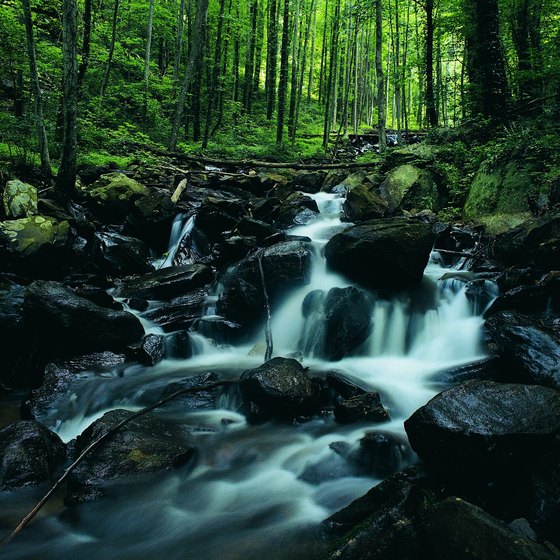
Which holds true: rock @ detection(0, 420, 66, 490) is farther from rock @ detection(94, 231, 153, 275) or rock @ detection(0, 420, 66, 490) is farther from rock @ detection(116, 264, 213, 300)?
rock @ detection(94, 231, 153, 275)

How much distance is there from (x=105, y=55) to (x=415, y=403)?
19.6 metres

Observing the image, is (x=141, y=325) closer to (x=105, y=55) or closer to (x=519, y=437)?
(x=519, y=437)

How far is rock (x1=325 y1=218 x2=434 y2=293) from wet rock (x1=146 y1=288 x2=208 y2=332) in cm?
278

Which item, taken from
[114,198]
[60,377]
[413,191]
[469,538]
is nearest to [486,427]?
[469,538]

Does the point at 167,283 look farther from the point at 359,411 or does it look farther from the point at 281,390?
the point at 359,411

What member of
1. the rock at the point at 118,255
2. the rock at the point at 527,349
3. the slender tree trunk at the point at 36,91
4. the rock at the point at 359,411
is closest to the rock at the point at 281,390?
the rock at the point at 359,411

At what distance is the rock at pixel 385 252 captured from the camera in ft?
22.9

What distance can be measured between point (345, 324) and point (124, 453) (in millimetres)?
3772

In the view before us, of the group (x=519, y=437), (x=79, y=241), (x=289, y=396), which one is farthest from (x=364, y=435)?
(x=79, y=241)

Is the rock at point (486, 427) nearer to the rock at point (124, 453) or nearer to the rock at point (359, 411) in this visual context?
the rock at point (359, 411)

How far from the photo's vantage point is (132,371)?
20.9ft

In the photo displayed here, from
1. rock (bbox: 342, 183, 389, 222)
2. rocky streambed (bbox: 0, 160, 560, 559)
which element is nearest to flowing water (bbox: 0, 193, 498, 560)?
rocky streambed (bbox: 0, 160, 560, 559)

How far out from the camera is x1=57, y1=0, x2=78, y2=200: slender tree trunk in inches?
331

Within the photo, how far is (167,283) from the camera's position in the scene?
8.41 m
